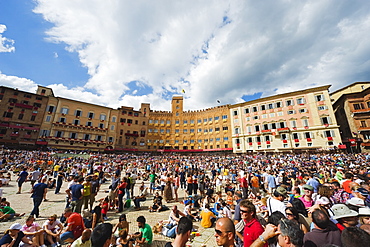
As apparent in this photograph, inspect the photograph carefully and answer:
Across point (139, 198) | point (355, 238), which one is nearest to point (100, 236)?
point (355, 238)

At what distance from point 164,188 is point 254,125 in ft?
109

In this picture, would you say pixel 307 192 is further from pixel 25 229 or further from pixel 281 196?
pixel 25 229

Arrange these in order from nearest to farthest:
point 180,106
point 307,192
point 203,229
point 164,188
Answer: point 307,192 < point 203,229 < point 164,188 < point 180,106

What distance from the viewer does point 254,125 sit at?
36.8 meters

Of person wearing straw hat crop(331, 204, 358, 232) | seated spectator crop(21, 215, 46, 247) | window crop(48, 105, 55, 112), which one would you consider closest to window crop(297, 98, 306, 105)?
person wearing straw hat crop(331, 204, 358, 232)

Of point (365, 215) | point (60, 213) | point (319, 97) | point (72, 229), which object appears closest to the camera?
point (365, 215)

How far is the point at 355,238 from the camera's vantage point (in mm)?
1758

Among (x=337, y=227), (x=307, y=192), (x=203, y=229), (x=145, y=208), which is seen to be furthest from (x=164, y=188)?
(x=337, y=227)

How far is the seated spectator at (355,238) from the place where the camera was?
1.72m

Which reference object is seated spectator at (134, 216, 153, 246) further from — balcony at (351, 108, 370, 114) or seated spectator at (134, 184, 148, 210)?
balcony at (351, 108, 370, 114)

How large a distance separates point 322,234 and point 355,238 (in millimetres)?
783

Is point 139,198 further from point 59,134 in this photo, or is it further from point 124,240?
point 59,134

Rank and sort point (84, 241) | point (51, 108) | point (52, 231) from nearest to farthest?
point (84, 241) → point (52, 231) → point (51, 108)

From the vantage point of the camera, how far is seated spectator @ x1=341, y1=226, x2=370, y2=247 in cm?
172
